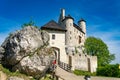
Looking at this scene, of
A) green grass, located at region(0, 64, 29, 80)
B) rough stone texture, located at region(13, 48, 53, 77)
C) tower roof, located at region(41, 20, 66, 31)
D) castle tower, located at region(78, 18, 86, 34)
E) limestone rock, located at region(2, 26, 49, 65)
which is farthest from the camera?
castle tower, located at region(78, 18, 86, 34)

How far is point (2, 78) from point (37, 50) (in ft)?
17.1

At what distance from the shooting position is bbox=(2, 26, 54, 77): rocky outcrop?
29.9m

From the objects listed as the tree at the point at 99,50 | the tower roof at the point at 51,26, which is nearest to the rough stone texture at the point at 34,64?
the tower roof at the point at 51,26

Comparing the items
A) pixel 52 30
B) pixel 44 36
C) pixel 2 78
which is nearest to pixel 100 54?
pixel 52 30

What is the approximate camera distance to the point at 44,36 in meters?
32.7

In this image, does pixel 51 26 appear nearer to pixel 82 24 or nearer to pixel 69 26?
pixel 69 26

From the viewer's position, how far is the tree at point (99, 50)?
72.1m

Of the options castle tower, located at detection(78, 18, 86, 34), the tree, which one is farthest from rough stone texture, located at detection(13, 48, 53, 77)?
castle tower, located at detection(78, 18, 86, 34)

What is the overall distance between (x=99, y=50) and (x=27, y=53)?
4531 cm

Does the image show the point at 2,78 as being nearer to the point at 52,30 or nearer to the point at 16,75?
the point at 16,75

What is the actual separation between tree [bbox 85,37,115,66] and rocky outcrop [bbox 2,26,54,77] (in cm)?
4163

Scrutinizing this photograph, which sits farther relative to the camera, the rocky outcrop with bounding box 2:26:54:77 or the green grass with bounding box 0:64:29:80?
the rocky outcrop with bounding box 2:26:54:77

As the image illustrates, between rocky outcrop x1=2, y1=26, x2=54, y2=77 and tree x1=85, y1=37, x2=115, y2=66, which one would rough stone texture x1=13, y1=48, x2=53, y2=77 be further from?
tree x1=85, y1=37, x2=115, y2=66

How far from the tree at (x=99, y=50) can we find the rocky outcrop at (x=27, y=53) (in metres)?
41.6
